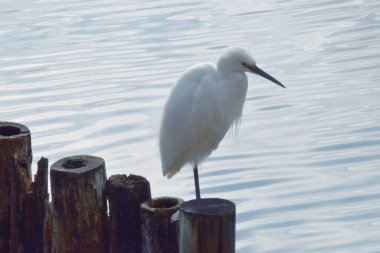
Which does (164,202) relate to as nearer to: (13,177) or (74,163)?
(74,163)

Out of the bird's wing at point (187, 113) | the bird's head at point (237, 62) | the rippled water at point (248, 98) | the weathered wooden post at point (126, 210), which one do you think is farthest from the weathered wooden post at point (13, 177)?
the rippled water at point (248, 98)

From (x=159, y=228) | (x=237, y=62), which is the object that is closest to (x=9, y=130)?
(x=159, y=228)

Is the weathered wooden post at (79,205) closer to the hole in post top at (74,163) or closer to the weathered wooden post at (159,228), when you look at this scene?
the hole in post top at (74,163)

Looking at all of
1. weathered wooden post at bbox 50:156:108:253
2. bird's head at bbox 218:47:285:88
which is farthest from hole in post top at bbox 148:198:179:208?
bird's head at bbox 218:47:285:88

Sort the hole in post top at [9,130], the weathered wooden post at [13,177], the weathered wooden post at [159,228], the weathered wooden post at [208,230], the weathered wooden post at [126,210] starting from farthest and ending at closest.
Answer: the hole in post top at [9,130] < the weathered wooden post at [13,177] < the weathered wooden post at [126,210] < the weathered wooden post at [159,228] < the weathered wooden post at [208,230]

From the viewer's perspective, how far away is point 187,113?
5.95 m

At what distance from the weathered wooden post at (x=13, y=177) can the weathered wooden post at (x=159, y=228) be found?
0.87 metres

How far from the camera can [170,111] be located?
19.4 feet

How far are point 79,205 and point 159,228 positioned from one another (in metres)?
0.49

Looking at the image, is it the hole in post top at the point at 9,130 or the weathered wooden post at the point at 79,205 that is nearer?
the weathered wooden post at the point at 79,205

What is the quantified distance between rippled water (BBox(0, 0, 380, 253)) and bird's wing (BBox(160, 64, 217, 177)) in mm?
1108

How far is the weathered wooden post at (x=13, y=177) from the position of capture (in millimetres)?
5398

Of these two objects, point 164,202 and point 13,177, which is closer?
point 164,202

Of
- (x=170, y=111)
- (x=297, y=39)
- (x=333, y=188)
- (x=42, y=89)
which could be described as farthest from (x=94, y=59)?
(x=170, y=111)
